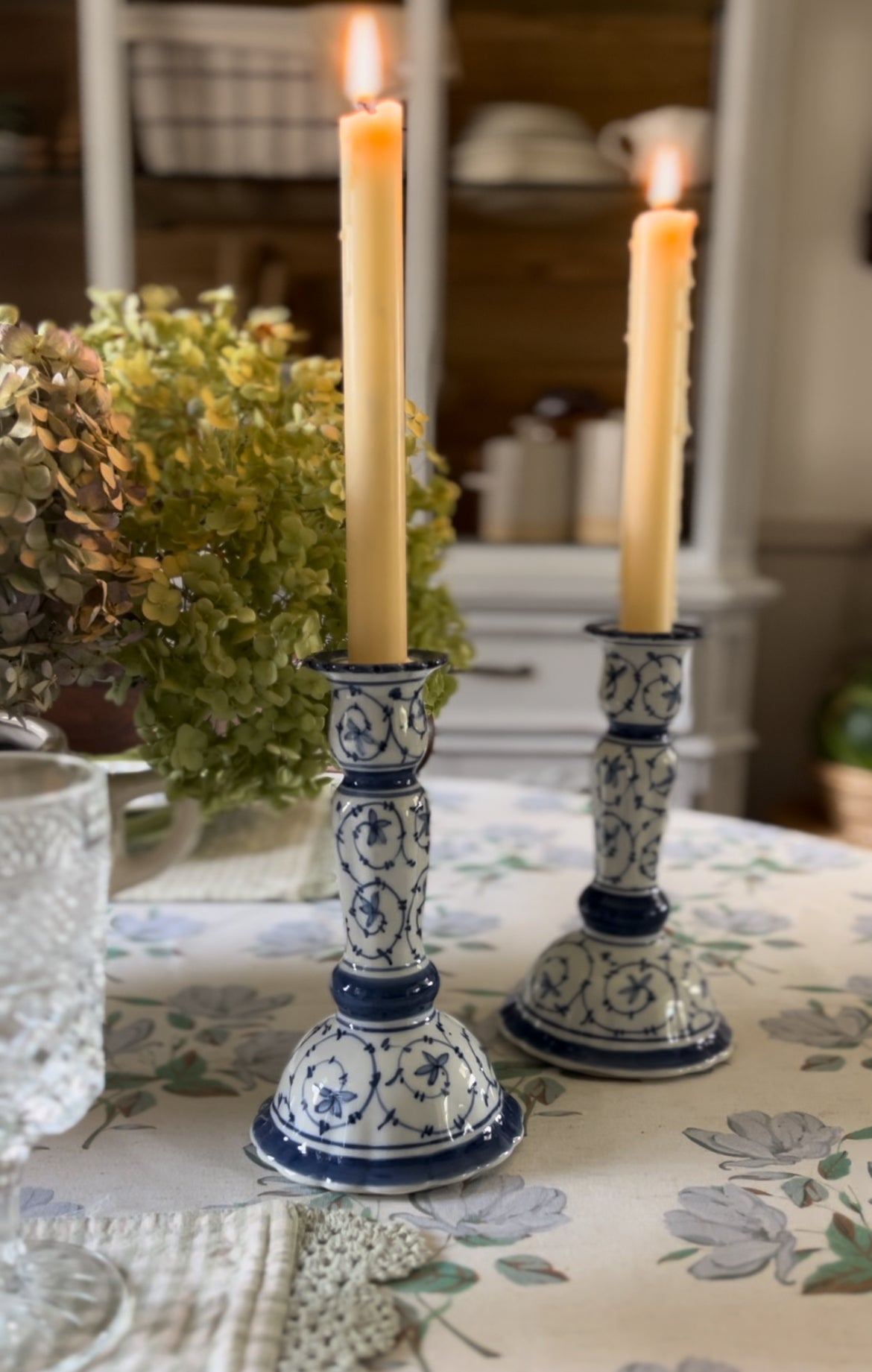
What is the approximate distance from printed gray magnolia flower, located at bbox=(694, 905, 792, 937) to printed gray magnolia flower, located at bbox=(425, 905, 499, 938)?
0.40 ft

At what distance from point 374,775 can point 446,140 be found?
140 centimetres

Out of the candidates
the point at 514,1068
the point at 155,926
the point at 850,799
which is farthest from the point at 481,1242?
the point at 850,799

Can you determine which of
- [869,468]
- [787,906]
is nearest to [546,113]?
[869,468]

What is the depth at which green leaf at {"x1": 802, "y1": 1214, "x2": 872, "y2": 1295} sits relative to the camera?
364 mm

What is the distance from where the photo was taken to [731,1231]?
39cm

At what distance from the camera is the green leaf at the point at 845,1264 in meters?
0.36

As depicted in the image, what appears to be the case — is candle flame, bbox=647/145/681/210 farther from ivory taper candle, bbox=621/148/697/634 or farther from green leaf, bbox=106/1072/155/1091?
green leaf, bbox=106/1072/155/1091

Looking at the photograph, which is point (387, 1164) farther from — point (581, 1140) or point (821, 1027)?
point (821, 1027)

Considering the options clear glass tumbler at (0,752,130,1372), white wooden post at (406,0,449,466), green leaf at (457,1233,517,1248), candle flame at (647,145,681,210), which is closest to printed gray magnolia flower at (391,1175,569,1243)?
green leaf at (457,1233,517,1248)

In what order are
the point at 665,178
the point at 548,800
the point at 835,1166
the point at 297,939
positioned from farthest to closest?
1. the point at 548,800
2. the point at 297,939
3. the point at 665,178
4. the point at 835,1166

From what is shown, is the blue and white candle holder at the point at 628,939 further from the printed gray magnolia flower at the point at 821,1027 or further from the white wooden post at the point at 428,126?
the white wooden post at the point at 428,126

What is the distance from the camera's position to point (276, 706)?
484 millimetres

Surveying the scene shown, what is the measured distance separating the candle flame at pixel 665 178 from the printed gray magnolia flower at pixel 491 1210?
415mm

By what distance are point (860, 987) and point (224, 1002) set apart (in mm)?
311
